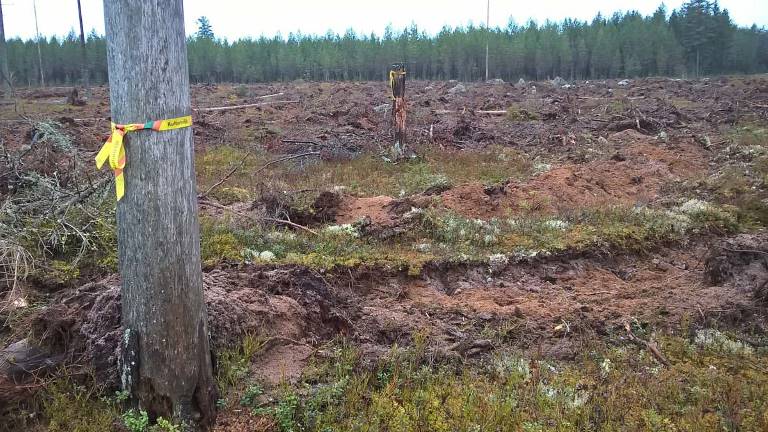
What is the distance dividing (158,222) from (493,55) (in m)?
65.6

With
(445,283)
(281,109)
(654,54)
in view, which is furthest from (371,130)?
(654,54)

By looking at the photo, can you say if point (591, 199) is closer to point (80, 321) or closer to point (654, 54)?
point (80, 321)

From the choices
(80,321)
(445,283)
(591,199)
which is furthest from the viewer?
(591,199)

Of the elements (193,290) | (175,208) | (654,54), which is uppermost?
(654,54)

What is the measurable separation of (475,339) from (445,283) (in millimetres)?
1422

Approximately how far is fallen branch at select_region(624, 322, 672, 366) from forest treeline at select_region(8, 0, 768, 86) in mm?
59267

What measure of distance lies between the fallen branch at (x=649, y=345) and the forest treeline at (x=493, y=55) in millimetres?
59267

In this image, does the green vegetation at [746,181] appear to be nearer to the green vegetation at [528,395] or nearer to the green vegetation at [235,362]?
the green vegetation at [528,395]

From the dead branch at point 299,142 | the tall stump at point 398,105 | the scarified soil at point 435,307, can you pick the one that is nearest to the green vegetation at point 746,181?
the scarified soil at point 435,307

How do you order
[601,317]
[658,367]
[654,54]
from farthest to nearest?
[654,54] → [601,317] → [658,367]

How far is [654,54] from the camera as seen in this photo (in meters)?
61.3

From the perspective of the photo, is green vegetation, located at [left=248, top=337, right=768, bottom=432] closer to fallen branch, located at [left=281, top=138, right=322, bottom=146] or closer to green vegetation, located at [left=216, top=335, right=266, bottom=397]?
green vegetation, located at [left=216, top=335, right=266, bottom=397]

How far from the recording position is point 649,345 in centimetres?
453

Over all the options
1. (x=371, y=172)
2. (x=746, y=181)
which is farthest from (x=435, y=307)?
(x=371, y=172)
